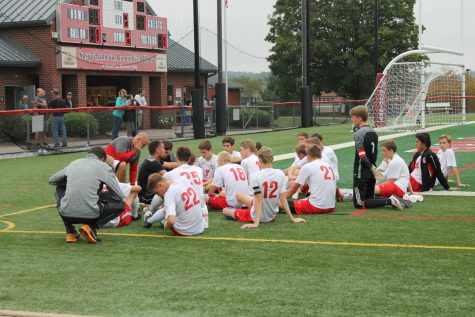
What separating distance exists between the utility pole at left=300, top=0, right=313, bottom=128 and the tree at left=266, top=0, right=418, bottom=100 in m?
23.6

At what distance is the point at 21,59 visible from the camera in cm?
3509

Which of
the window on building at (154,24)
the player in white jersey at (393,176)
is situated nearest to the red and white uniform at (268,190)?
the player in white jersey at (393,176)

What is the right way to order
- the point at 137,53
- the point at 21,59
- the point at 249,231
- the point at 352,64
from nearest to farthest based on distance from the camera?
the point at 249,231 → the point at 21,59 → the point at 137,53 → the point at 352,64

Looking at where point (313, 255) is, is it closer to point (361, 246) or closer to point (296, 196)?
point (361, 246)

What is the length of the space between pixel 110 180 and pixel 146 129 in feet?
58.9

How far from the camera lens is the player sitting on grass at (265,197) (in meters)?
10.4

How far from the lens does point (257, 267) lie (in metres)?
7.89

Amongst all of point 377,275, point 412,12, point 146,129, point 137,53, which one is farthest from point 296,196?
point 412,12

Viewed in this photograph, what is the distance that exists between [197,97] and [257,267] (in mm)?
21602

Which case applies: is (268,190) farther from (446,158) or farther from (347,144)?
(347,144)

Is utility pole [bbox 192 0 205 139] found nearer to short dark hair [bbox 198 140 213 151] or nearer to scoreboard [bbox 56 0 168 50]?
scoreboard [bbox 56 0 168 50]

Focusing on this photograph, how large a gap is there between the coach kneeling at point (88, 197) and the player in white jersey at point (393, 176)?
470cm

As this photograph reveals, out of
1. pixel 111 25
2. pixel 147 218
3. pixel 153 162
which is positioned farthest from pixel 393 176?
pixel 111 25

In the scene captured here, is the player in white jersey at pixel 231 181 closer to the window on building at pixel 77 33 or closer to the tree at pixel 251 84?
the window on building at pixel 77 33
